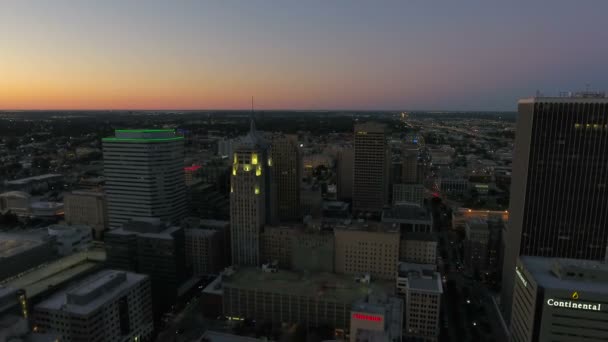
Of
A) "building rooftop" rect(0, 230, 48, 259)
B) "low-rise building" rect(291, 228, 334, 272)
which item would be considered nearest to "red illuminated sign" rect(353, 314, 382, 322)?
"low-rise building" rect(291, 228, 334, 272)

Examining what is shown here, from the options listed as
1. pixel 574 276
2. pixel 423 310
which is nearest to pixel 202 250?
pixel 423 310

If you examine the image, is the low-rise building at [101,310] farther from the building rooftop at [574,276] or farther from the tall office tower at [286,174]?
the tall office tower at [286,174]

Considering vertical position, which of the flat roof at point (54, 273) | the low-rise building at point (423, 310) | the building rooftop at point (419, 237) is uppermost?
A: the building rooftop at point (419, 237)

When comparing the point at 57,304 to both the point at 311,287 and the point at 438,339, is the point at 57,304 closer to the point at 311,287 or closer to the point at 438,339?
the point at 311,287

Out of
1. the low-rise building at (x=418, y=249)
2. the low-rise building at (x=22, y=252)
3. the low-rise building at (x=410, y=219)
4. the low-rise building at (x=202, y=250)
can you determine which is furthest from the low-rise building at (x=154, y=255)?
the low-rise building at (x=410, y=219)

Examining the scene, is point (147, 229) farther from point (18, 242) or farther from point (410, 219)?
point (410, 219)

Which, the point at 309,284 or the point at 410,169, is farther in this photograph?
the point at 410,169
